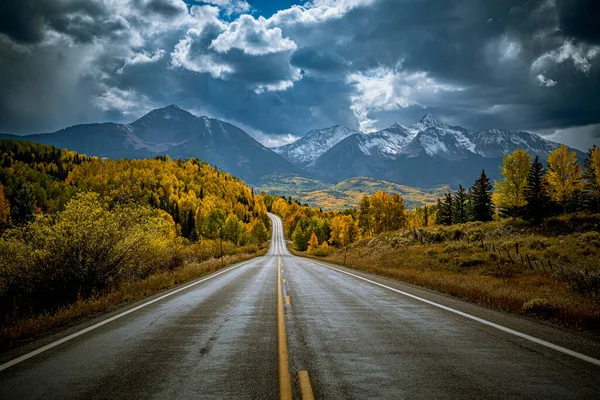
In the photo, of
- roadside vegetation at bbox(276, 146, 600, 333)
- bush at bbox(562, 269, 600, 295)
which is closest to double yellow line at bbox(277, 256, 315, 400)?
roadside vegetation at bbox(276, 146, 600, 333)

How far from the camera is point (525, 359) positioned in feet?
17.2

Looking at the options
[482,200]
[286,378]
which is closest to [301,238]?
[482,200]

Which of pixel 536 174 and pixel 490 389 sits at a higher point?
pixel 536 174

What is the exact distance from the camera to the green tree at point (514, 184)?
49438mm

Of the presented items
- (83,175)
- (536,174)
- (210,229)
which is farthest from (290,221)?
(83,175)

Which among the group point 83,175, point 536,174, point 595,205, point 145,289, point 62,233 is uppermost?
point 83,175

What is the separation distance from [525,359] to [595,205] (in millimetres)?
59321

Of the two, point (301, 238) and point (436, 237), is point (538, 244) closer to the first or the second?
point (436, 237)

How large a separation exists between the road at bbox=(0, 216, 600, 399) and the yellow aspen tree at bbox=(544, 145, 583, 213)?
50995 millimetres

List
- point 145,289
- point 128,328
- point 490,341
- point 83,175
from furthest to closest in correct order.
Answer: point 83,175 < point 145,289 < point 128,328 < point 490,341

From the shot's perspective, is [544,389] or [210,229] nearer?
[544,389]

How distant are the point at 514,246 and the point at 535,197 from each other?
20.5 m

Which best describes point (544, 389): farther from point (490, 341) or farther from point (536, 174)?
point (536, 174)

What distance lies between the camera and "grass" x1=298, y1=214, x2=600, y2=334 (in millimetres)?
9454
